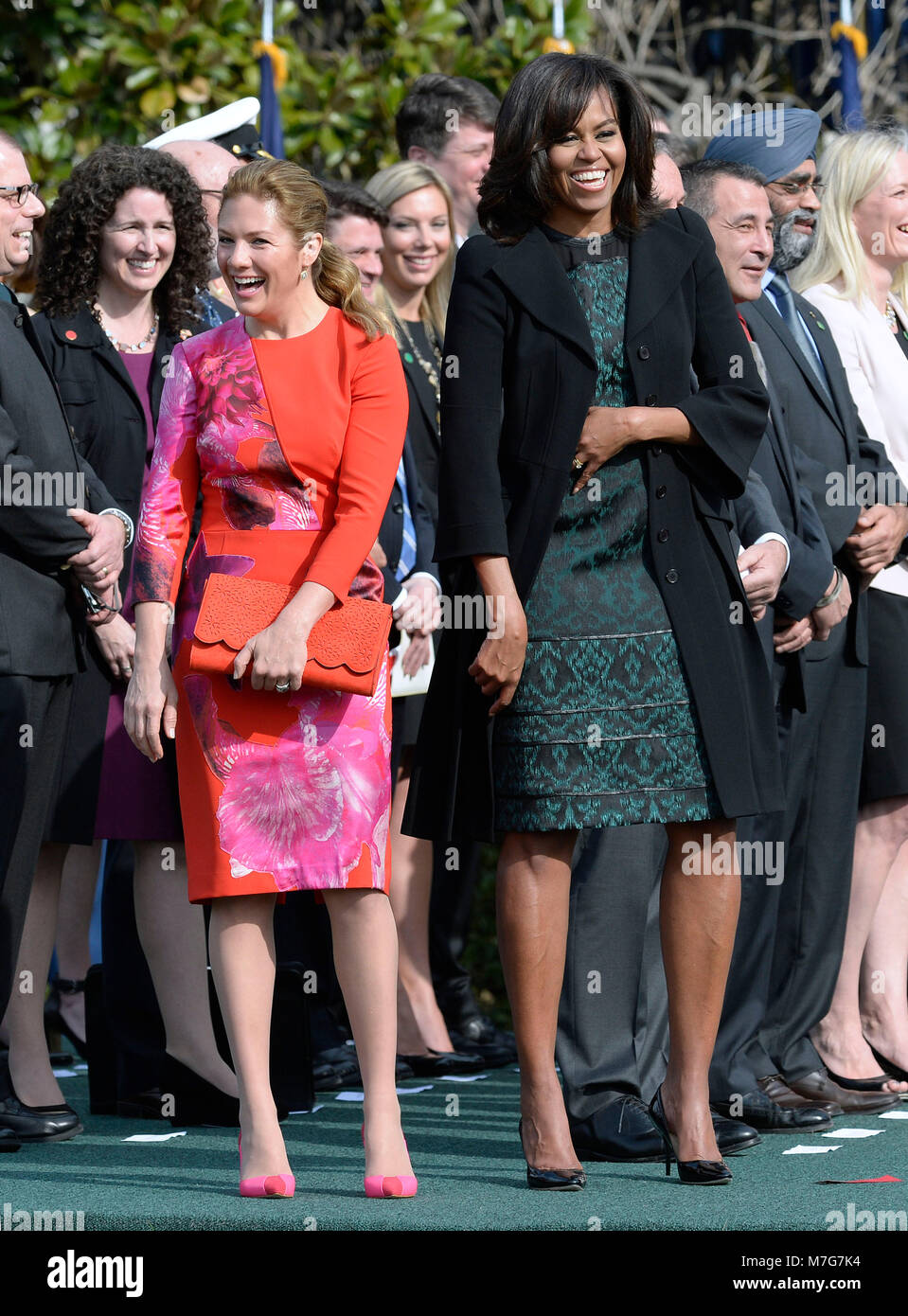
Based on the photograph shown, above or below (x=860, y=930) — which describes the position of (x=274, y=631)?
above

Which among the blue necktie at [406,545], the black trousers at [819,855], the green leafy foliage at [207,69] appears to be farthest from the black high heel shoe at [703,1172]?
the green leafy foliage at [207,69]

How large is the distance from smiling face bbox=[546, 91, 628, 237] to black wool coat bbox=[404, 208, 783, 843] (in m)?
0.10

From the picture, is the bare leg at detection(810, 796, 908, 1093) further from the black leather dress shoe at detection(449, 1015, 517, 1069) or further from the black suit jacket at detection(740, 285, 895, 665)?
the black leather dress shoe at detection(449, 1015, 517, 1069)

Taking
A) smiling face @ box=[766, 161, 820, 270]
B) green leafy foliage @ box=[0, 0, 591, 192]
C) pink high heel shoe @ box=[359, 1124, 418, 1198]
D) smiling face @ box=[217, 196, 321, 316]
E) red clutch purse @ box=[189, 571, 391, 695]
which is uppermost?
green leafy foliage @ box=[0, 0, 591, 192]

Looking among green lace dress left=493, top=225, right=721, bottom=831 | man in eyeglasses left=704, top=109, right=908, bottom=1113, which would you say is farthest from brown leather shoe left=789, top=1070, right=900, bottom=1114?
green lace dress left=493, top=225, right=721, bottom=831

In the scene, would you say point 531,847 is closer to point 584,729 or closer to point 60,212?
point 584,729

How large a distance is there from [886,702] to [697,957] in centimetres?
168

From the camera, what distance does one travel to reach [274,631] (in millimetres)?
3678

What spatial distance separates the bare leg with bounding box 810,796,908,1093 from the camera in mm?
5199

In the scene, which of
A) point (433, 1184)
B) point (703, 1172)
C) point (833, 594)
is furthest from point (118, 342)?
point (703, 1172)

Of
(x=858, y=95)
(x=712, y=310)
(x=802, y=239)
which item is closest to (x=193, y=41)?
(x=858, y=95)

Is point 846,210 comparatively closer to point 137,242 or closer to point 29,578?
point 137,242

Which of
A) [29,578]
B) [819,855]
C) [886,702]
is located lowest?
[819,855]

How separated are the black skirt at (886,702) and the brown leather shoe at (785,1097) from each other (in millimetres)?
853
